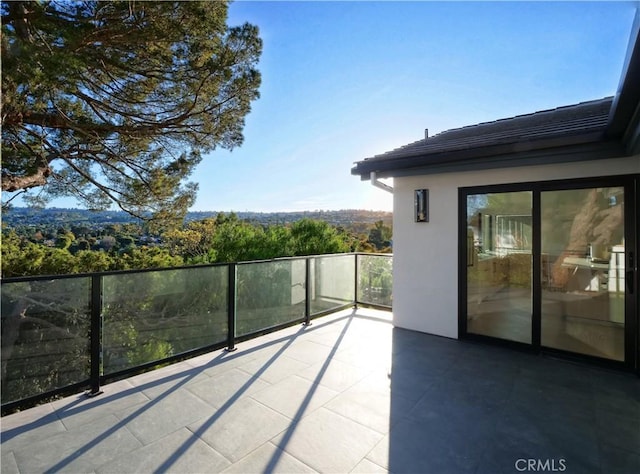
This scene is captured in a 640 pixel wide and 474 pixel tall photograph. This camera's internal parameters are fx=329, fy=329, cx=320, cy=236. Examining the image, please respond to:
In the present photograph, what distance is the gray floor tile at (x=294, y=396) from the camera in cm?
305

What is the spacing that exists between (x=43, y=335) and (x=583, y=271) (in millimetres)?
6079

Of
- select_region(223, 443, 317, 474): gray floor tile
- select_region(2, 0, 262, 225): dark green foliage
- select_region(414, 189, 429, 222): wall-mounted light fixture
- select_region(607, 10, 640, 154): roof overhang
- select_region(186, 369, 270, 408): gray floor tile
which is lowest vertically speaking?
select_region(186, 369, 270, 408): gray floor tile

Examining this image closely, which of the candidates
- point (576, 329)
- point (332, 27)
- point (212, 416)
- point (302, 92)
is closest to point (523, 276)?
point (576, 329)

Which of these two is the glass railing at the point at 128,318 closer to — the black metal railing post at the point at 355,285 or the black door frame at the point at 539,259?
the black metal railing post at the point at 355,285

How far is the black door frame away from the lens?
3.82 meters

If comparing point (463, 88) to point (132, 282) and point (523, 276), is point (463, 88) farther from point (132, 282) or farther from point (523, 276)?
point (132, 282)

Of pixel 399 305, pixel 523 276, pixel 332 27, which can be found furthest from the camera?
pixel 332 27

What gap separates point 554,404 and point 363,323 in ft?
10.4

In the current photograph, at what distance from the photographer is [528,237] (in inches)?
178

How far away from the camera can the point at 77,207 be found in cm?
758

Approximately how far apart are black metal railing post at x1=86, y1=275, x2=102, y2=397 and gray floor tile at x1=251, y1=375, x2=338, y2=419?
5.35ft
